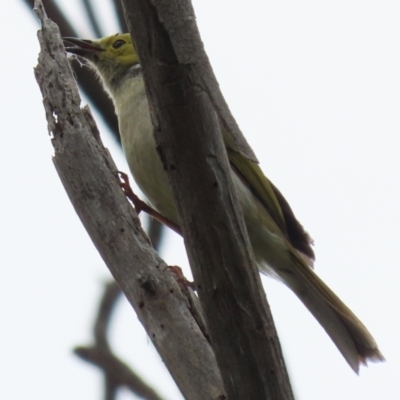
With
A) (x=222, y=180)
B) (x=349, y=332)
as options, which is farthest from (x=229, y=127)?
(x=349, y=332)

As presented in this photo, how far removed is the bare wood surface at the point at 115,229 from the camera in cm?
308

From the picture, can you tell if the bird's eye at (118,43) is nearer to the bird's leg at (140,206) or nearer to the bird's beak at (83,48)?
the bird's beak at (83,48)

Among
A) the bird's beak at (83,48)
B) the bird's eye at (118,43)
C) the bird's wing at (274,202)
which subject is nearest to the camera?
the bird's wing at (274,202)

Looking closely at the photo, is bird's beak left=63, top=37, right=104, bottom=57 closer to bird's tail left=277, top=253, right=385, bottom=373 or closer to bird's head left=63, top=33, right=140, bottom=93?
bird's head left=63, top=33, right=140, bottom=93

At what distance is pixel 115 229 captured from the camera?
10.8 feet

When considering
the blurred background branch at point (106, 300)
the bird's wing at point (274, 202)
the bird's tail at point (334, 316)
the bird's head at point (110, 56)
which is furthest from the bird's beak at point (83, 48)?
the bird's tail at point (334, 316)

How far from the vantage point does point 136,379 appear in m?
2.95

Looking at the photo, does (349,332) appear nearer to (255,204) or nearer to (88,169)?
(255,204)

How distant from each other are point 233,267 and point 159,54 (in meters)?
0.72

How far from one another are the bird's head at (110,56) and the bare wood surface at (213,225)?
2471mm

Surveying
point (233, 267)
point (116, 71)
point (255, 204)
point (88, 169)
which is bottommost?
point (233, 267)

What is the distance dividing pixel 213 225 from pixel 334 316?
1.95 meters

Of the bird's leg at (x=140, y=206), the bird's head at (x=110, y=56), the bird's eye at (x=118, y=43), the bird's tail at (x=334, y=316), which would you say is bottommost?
the bird's tail at (x=334, y=316)

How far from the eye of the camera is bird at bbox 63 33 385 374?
4.11m
